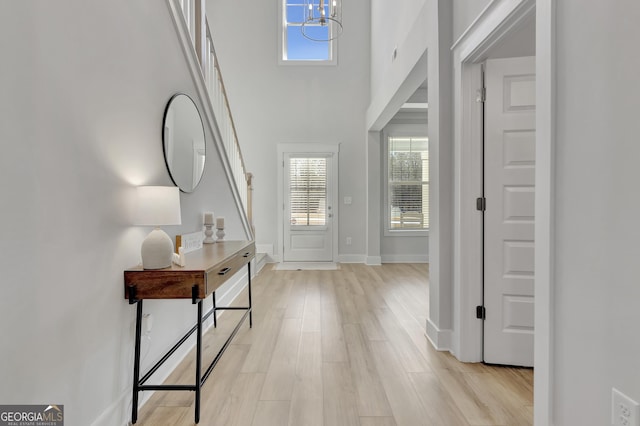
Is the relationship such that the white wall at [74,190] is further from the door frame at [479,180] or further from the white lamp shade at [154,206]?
the door frame at [479,180]

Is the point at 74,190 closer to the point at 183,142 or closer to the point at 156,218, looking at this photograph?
the point at 156,218

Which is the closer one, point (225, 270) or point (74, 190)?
point (74, 190)

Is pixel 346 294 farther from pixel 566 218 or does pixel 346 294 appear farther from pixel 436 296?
pixel 566 218

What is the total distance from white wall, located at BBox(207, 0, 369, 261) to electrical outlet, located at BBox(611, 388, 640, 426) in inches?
219

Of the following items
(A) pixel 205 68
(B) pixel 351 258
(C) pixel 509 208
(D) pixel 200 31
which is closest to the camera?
(C) pixel 509 208

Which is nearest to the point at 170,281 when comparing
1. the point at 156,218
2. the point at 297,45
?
the point at 156,218

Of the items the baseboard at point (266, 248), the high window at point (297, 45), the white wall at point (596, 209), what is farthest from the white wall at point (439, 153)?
the baseboard at point (266, 248)

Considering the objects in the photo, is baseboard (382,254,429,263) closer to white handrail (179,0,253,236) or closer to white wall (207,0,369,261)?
white wall (207,0,369,261)

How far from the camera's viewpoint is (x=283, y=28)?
264 inches

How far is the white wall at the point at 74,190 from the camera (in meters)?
1.17

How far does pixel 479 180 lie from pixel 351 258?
444 centimetres

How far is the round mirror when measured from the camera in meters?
2.30

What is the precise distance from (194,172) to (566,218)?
243 centimetres

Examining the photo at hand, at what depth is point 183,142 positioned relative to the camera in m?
2.51
